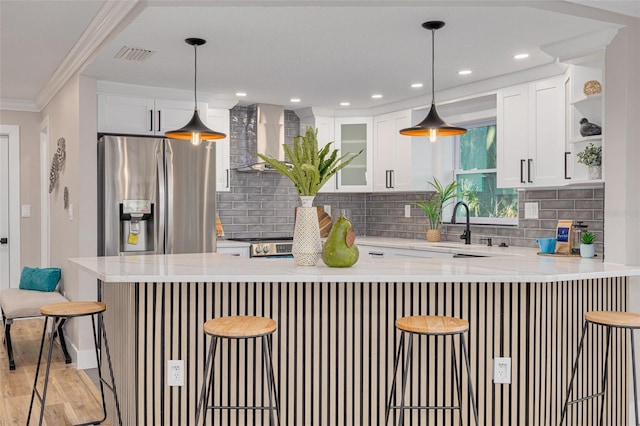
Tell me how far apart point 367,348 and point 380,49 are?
1.98 metres

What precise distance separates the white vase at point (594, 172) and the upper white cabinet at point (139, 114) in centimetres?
334

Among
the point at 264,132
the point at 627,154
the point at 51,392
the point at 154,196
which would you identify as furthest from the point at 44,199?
the point at 627,154

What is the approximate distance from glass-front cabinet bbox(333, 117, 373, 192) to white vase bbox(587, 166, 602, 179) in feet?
8.36

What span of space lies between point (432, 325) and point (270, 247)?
319 cm

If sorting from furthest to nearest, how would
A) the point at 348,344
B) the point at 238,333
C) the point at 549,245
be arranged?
the point at 549,245
the point at 348,344
the point at 238,333

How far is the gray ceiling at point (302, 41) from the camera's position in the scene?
124 inches

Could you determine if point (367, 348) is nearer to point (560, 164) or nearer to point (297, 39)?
point (297, 39)

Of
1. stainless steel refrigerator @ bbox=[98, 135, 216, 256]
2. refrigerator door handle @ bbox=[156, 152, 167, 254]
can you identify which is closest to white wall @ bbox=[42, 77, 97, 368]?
stainless steel refrigerator @ bbox=[98, 135, 216, 256]

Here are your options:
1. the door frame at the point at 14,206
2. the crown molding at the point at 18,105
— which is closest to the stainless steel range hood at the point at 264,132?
the crown molding at the point at 18,105

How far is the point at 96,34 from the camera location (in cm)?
383

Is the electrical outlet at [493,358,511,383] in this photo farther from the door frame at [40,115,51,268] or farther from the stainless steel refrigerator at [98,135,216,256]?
the door frame at [40,115,51,268]

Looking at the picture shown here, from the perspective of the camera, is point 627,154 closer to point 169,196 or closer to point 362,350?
point 362,350

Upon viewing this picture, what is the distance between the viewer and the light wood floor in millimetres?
3490

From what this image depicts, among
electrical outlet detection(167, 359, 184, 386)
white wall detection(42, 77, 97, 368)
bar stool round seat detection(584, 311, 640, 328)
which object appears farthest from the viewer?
white wall detection(42, 77, 97, 368)
